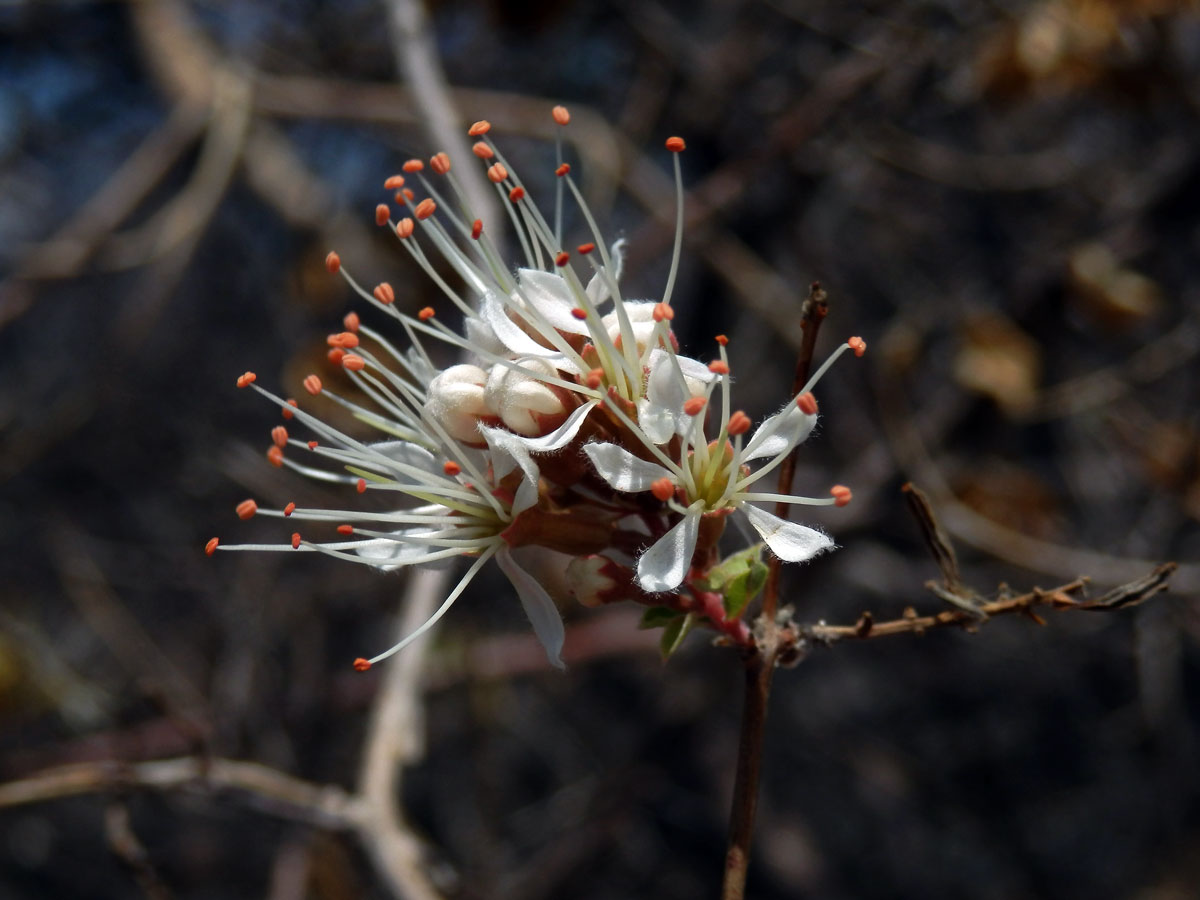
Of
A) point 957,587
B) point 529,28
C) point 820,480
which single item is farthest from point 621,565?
point 529,28

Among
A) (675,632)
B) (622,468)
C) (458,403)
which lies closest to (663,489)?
(622,468)

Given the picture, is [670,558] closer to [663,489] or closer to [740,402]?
[663,489]

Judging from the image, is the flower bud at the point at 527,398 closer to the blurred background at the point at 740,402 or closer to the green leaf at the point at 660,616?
the green leaf at the point at 660,616

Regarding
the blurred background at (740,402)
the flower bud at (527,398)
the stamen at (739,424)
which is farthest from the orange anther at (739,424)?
the blurred background at (740,402)

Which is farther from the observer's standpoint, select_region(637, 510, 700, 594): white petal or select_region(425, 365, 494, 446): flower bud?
select_region(425, 365, 494, 446): flower bud

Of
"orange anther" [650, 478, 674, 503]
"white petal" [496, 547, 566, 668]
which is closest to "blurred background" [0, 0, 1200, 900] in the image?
"white petal" [496, 547, 566, 668]

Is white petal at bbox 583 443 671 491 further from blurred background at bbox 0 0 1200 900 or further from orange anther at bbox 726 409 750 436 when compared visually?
blurred background at bbox 0 0 1200 900
